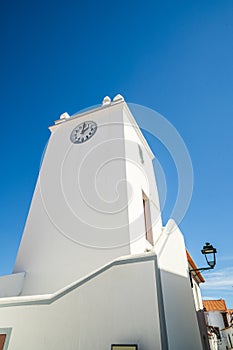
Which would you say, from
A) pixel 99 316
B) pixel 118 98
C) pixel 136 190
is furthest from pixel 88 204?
pixel 118 98

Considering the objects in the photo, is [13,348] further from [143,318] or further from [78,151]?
[78,151]

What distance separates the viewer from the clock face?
7.49 meters

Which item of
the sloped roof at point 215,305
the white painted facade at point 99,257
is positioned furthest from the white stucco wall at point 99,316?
the sloped roof at point 215,305

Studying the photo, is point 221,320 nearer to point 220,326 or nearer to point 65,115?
point 220,326

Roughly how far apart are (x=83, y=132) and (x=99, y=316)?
19.6ft

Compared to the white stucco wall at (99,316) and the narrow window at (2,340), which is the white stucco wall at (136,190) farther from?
the narrow window at (2,340)

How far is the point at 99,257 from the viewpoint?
16.2 ft

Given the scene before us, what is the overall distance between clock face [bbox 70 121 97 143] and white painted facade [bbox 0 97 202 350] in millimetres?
184

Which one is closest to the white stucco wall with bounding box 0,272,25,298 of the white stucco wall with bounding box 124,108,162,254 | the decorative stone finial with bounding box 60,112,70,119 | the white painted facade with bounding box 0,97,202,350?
the white painted facade with bounding box 0,97,202,350

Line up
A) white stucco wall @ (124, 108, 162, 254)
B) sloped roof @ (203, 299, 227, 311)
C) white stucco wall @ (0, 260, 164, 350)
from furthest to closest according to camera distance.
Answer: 1. sloped roof @ (203, 299, 227, 311)
2. white stucco wall @ (124, 108, 162, 254)
3. white stucco wall @ (0, 260, 164, 350)

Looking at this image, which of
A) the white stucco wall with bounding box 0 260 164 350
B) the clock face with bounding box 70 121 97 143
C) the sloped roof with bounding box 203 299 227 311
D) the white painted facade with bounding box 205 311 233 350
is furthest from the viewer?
the sloped roof with bounding box 203 299 227 311

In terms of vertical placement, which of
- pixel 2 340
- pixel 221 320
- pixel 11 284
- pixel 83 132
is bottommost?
pixel 2 340

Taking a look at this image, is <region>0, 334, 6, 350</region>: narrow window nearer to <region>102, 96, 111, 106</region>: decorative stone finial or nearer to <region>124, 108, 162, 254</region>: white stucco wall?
<region>124, 108, 162, 254</region>: white stucco wall

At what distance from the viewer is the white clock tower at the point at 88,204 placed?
5122mm
